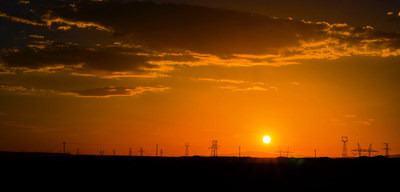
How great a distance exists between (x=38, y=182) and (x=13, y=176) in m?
13.7

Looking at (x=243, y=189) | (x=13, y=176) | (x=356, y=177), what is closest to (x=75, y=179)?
(x=13, y=176)

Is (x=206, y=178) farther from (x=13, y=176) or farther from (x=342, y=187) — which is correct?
(x=13, y=176)

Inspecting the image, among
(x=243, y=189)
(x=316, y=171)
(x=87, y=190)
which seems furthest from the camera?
(x=316, y=171)

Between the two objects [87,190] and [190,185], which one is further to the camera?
[190,185]

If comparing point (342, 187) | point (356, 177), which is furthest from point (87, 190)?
point (356, 177)

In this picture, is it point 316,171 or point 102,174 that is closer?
point 102,174

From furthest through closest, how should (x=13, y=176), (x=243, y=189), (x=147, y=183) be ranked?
(x=13, y=176)
(x=147, y=183)
(x=243, y=189)

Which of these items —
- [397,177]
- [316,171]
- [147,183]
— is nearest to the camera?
[147,183]

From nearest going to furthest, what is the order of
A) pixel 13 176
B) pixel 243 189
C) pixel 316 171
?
pixel 243 189 < pixel 13 176 < pixel 316 171

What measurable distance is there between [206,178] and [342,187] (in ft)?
87.1

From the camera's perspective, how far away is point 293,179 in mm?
107188

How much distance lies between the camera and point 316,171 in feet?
419

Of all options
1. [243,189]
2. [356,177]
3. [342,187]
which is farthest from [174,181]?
[356,177]

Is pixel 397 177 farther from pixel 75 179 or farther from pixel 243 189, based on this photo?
pixel 75 179
